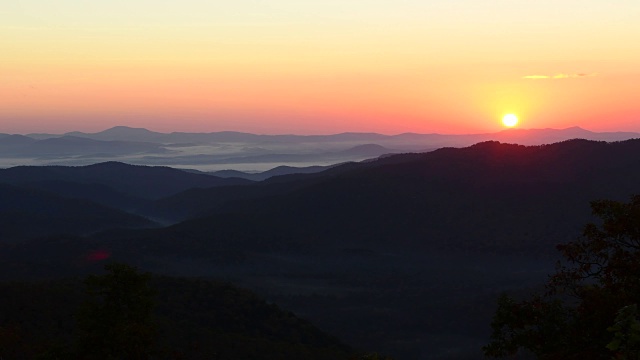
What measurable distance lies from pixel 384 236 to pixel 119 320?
79276mm

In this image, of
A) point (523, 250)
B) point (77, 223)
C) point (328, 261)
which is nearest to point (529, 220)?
point (523, 250)

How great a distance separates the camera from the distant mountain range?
2356 inches

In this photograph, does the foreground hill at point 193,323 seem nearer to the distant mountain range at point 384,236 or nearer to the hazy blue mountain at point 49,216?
the distant mountain range at point 384,236

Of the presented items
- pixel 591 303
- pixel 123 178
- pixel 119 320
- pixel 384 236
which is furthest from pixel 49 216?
pixel 591 303

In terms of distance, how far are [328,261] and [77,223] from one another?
4827cm

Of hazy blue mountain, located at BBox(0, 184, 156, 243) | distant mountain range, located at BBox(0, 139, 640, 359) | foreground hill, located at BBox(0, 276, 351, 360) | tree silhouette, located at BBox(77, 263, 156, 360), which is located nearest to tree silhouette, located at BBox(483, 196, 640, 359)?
tree silhouette, located at BBox(77, 263, 156, 360)

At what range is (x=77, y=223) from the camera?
10919cm

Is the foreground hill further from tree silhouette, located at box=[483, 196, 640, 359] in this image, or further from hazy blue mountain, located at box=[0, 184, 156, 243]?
hazy blue mountain, located at box=[0, 184, 156, 243]

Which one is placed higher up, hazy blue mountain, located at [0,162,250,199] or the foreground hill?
hazy blue mountain, located at [0,162,250,199]

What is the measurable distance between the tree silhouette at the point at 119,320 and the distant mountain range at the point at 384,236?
32.8m

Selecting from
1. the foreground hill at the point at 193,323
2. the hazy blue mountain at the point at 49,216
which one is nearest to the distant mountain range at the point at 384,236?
the hazy blue mountain at the point at 49,216

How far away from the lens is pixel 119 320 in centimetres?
1627

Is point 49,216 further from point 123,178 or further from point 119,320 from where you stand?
point 119,320

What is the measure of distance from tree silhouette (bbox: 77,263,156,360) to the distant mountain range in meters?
32.8
